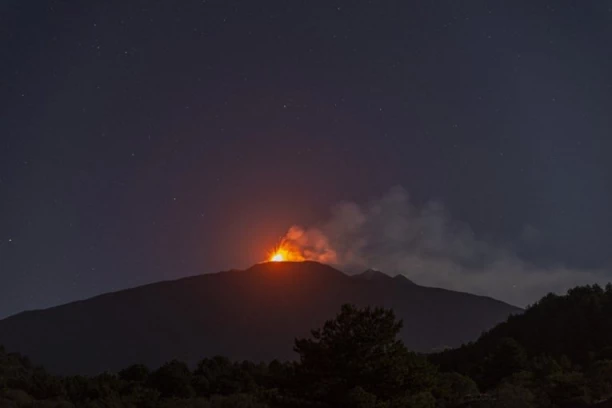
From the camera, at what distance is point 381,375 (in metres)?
32.8

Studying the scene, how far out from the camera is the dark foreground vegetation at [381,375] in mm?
33219

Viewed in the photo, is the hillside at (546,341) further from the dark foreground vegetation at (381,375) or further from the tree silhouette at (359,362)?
the tree silhouette at (359,362)

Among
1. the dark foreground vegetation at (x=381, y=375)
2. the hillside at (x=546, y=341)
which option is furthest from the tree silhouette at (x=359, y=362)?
the hillside at (x=546, y=341)

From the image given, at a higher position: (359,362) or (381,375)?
(359,362)

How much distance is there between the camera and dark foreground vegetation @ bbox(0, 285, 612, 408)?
33219 millimetres

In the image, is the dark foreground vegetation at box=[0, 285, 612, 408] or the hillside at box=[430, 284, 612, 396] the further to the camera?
the hillside at box=[430, 284, 612, 396]

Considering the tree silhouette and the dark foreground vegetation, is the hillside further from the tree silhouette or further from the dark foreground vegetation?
the tree silhouette

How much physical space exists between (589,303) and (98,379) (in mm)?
74038

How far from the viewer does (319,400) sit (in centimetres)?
3319

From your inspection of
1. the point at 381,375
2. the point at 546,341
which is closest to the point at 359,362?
the point at 381,375

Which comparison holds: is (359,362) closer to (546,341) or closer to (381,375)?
(381,375)

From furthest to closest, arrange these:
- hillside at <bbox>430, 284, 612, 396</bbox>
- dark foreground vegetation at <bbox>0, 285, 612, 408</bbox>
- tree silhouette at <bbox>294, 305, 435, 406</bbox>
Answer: hillside at <bbox>430, 284, 612, 396</bbox> → dark foreground vegetation at <bbox>0, 285, 612, 408</bbox> → tree silhouette at <bbox>294, 305, 435, 406</bbox>

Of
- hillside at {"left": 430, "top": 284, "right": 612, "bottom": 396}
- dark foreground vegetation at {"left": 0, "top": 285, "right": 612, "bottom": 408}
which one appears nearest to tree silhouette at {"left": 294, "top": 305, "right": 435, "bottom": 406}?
dark foreground vegetation at {"left": 0, "top": 285, "right": 612, "bottom": 408}

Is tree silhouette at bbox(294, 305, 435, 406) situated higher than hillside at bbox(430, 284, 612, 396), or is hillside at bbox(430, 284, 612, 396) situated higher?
hillside at bbox(430, 284, 612, 396)
